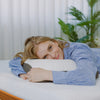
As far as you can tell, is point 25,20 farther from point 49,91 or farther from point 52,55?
point 49,91

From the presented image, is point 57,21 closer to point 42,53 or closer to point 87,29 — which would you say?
point 87,29

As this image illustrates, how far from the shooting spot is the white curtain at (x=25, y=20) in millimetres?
3285

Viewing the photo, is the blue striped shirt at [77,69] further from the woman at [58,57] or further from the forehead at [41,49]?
the forehead at [41,49]

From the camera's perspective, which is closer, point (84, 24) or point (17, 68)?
point (17, 68)

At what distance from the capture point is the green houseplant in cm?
357

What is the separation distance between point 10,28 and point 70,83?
2352 mm

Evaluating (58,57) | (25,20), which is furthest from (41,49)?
(25,20)

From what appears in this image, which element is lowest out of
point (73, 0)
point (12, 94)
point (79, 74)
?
point (12, 94)

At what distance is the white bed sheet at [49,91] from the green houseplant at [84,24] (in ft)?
7.65

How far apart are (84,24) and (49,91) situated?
272 cm

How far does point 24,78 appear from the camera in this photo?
1314 millimetres

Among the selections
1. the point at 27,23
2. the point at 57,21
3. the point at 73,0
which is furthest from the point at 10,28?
the point at 73,0

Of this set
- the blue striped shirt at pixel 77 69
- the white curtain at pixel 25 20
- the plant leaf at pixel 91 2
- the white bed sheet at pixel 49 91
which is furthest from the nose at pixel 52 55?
the plant leaf at pixel 91 2

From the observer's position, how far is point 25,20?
345cm
